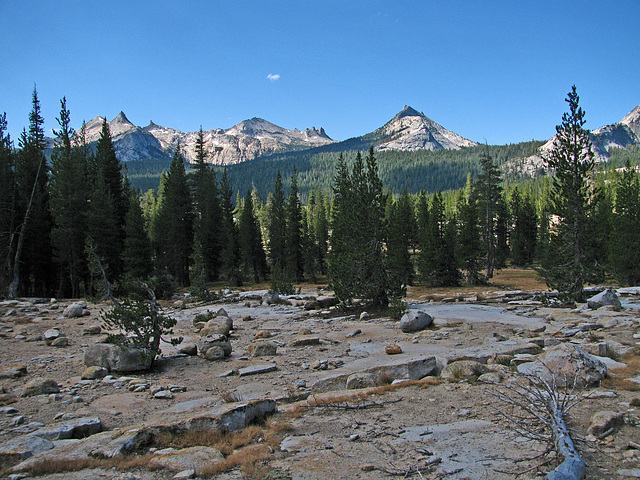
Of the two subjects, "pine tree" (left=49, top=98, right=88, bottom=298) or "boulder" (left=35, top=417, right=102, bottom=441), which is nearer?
"boulder" (left=35, top=417, right=102, bottom=441)

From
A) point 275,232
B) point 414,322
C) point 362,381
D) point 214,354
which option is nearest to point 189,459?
point 362,381

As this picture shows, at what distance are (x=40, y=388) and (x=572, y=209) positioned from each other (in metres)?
26.9

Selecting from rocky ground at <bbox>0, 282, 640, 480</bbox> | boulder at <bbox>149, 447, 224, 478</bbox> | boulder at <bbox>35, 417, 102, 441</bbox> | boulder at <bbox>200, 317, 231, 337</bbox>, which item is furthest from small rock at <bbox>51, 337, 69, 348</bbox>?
boulder at <bbox>149, 447, 224, 478</bbox>

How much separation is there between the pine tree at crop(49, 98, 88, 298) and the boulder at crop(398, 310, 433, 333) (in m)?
33.7

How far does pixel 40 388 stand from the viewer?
9.94m

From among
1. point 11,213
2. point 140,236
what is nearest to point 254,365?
point 140,236

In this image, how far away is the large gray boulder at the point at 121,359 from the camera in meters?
12.1

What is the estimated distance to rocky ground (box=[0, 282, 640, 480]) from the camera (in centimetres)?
529

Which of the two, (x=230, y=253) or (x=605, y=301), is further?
(x=230, y=253)

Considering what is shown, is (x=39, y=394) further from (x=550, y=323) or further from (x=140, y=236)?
(x=140, y=236)

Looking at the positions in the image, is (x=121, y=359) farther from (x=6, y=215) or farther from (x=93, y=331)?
(x=6, y=215)

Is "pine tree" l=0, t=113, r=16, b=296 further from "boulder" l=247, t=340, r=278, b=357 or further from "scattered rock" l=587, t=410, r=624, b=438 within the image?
"scattered rock" l=587, t=410, r=624, b=438

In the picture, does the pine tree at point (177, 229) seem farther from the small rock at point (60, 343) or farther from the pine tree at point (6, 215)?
the small rock at point (60, 343)

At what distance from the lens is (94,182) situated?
43.9 meters
